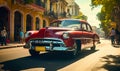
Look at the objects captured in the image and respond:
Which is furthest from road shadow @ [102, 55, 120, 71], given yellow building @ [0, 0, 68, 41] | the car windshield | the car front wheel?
yellow building @ [0, 0, 68, 41]

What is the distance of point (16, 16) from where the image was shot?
2916 centimetres

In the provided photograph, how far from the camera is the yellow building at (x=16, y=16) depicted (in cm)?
2638

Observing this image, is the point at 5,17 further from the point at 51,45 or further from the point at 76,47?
the point at 51,45

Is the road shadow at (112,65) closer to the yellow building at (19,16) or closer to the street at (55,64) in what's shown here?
the street at (55,64)

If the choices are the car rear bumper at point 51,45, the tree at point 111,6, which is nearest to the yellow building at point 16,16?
the tree at point 111,6

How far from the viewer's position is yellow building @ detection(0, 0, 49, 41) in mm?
26375

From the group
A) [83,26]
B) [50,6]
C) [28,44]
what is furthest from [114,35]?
[50,6]

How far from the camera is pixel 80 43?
11031mm

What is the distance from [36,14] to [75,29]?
81.6ft

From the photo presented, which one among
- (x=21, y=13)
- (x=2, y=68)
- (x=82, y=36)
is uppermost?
(x=21, y=13)

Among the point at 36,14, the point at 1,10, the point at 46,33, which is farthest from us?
the point at 36,14

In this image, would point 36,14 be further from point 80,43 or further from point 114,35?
point 80,43

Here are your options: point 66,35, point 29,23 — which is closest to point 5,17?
point 29,23

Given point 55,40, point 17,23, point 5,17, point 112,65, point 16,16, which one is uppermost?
point 16,16
